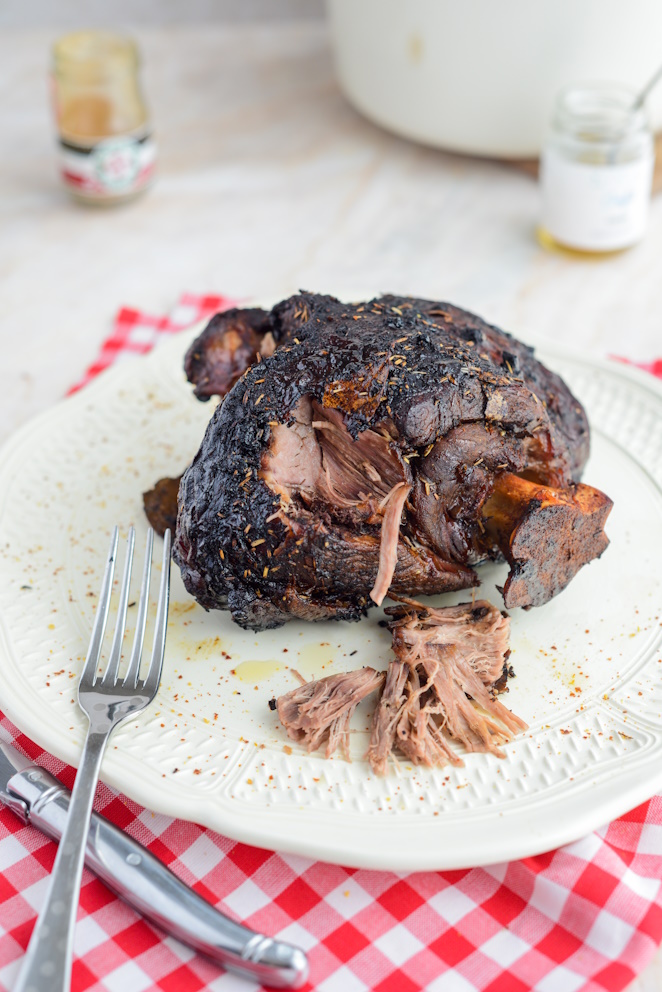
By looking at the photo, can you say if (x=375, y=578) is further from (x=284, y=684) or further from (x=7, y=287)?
(x=7, y=287)

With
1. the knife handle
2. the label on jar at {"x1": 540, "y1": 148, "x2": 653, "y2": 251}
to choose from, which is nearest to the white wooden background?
the label on jar at {"x1": 540, "y1": 148, "x2": 653, "y2": 251}

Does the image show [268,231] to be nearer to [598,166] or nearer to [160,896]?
[598,166]

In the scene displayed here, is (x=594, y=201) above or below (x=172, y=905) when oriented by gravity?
above

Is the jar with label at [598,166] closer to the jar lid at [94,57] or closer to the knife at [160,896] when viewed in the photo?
the jar lid at [94,57]

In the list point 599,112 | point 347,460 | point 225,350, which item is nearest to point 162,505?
point 225,350

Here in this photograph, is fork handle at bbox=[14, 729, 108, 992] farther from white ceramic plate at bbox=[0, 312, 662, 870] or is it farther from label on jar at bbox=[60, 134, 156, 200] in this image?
label on jar at bbox=[60, 134, 156, 200]

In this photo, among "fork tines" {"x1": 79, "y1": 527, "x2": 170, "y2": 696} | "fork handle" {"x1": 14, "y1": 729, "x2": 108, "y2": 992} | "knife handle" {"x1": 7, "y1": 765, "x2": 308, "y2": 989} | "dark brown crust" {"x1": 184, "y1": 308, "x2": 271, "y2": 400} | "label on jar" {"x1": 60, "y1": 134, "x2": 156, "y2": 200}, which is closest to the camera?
"fork handle" {"x1": 14, "y1": 729, "x2": 108, "y2": 992}
